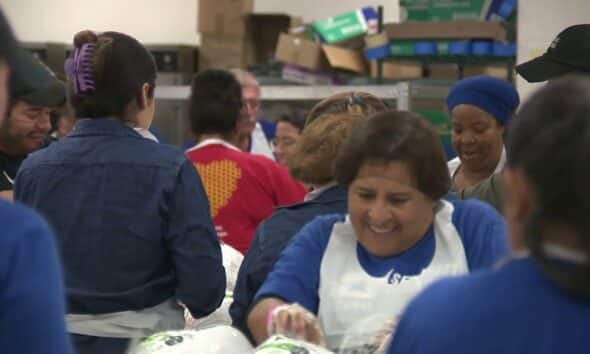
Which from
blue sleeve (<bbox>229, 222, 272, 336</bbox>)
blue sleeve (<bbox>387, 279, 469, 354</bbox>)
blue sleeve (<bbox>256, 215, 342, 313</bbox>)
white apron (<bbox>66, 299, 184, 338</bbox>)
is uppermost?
blue sleeve (<bbox>387, 279, 469, 354</bbox>)

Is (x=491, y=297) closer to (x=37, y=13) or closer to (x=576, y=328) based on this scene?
(x=576, y=328)

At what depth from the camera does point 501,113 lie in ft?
10.1

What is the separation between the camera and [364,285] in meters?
1.78

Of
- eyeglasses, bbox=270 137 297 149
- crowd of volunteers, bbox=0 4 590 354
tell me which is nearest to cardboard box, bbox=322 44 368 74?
eyeglasses, bbox=270 137 297 149

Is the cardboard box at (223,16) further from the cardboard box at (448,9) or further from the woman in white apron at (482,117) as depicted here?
the woman in white apron at (482,117)

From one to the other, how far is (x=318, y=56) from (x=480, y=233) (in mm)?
3947

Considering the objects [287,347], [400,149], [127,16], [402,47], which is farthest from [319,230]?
[127,16]

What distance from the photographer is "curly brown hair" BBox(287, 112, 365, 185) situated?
216cm

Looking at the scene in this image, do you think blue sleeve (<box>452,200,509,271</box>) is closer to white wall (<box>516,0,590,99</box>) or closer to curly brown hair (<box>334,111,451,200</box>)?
curly brown hair (<box>334,111,451,200</box>)

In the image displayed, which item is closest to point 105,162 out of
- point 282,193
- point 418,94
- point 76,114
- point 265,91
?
point 76,114

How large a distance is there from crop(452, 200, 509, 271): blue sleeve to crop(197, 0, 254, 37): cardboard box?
504 cm

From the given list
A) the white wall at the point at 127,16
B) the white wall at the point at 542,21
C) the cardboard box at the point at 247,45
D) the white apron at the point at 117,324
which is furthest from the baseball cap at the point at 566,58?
the white wall at the point at 127,16

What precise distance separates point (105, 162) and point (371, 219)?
76cm

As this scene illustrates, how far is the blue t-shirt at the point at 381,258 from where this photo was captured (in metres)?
1.78
